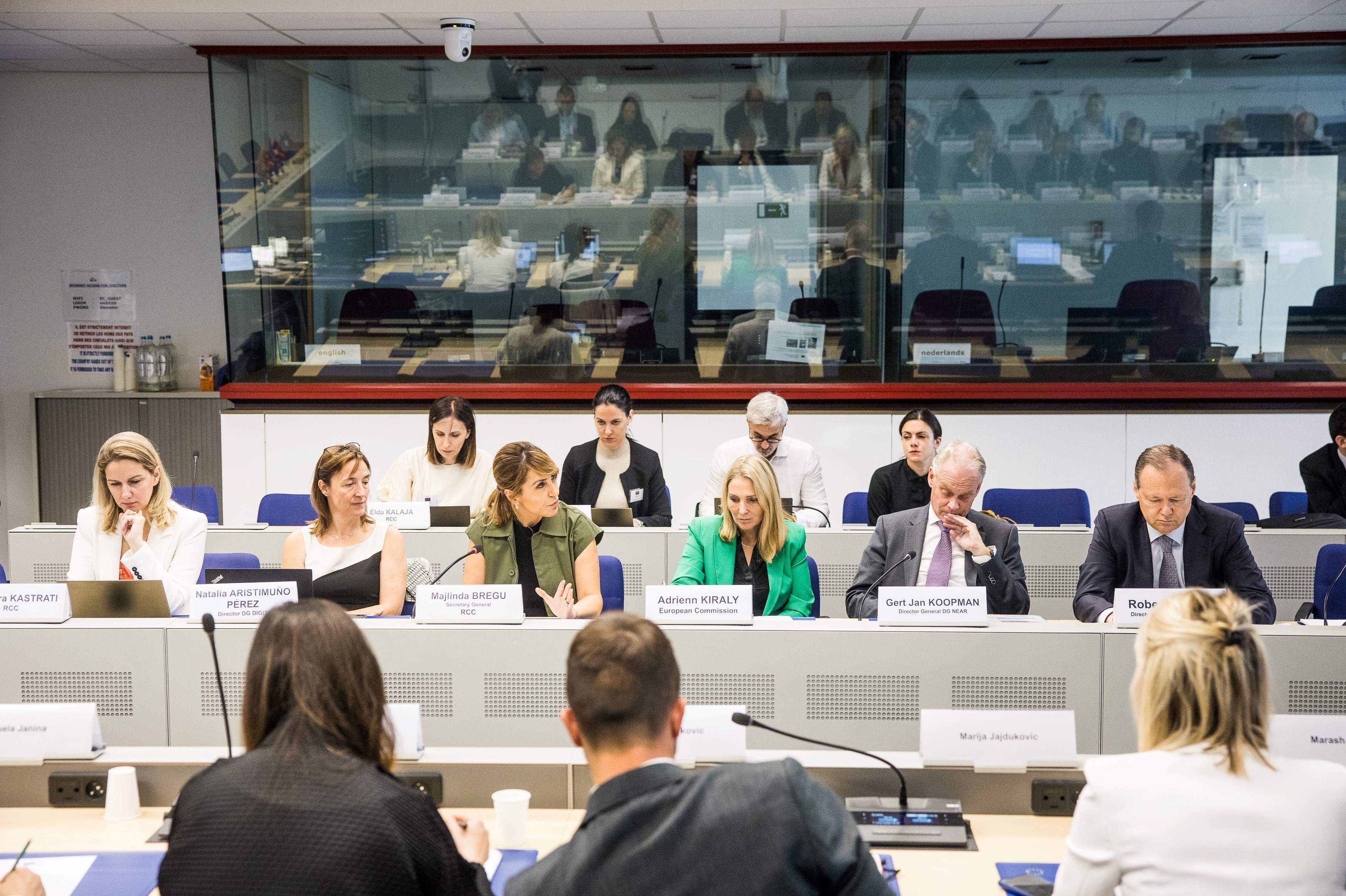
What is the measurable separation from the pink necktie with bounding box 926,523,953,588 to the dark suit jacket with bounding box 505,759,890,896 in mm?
2511

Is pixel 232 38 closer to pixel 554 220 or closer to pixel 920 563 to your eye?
pixel 554 220

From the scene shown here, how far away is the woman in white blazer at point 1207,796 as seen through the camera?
166 centimetres

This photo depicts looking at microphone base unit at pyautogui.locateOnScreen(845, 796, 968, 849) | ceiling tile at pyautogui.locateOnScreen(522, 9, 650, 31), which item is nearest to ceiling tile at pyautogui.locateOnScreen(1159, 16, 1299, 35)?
ceiling tile at pyautogui.locateOnScreen(522, 9, 650, 31)

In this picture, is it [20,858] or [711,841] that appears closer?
[711,841]

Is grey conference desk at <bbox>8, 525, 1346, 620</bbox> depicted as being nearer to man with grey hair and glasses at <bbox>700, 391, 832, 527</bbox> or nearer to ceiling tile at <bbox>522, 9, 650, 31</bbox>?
man with grey hair and glasses at <bbox>700, 391, 832, 527</bbox>

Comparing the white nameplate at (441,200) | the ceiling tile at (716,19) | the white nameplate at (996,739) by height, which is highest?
the ceiling tile at (716,19)

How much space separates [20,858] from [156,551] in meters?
2.06

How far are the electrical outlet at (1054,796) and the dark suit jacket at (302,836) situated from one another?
131 centimetres

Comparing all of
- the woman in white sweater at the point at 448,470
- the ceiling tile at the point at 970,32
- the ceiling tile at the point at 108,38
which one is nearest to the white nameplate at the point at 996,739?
the woman in white sweater at the point at 448,470

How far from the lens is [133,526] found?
3.84m

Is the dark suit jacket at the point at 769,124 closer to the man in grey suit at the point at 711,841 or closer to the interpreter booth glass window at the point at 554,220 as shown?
the interpreter booth glass window at the point at 554,220

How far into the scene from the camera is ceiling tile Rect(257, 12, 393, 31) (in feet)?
19.4

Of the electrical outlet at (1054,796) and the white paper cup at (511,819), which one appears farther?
the electrical outlet at (1054,796)

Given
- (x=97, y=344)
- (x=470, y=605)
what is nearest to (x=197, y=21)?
(x=97, y=344)
